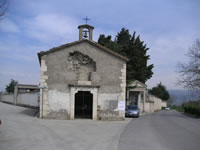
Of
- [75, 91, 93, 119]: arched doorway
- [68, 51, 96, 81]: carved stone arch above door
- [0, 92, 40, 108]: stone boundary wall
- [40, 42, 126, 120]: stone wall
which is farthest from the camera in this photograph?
[0, 92, 40, 108]: stone boundary wall

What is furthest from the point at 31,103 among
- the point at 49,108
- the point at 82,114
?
the point at 49,108

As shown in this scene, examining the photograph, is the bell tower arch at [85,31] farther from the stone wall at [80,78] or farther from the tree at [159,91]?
the tree at [159,91]

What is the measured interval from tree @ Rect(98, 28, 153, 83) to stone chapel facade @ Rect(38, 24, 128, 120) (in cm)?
1292

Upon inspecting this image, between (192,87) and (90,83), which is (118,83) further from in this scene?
(192,87)

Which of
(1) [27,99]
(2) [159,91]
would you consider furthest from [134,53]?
(2) [159,91]

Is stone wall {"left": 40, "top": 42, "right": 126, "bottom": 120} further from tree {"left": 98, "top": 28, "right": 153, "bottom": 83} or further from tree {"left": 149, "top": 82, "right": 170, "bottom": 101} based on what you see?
tree {"left": 149, "top": 82, "right": 170, "bottom": 101}

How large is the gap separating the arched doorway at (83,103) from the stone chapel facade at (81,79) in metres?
2.45

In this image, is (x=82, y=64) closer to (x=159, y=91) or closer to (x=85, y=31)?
(x=85, y=31)

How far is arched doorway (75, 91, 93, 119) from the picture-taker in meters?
21.4

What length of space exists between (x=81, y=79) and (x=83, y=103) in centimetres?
332

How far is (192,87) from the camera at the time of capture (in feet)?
92.7

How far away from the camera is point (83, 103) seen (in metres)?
21.7

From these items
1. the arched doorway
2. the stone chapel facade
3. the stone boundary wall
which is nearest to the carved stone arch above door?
the stone chapel facade

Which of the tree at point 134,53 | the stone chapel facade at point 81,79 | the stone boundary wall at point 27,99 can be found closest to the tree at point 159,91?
the tree at point 134,53
